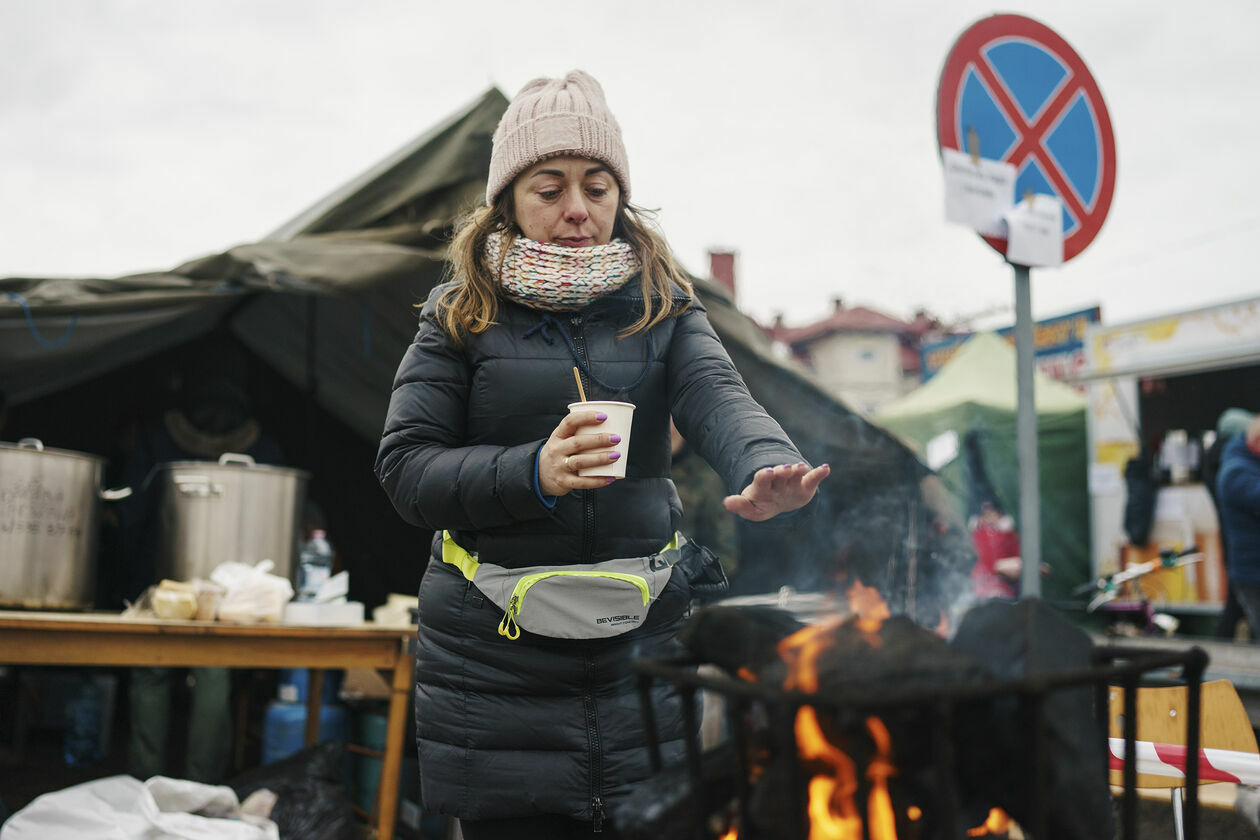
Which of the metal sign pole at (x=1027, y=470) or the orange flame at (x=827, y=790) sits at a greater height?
the metal sign pole at (x=1027, y=470)

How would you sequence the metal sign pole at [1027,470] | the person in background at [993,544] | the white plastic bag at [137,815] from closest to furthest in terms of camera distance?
the metal sign pole at [1027,470], the white plastic bag at [137,815], the person in background at [993,544]

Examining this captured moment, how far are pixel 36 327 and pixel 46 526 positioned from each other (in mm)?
1006

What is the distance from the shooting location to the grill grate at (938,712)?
91 centimetres

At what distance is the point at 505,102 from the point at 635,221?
9.87 ft

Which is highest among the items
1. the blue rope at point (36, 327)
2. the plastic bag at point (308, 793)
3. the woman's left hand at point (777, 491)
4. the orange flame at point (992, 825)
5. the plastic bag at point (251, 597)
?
the blue rope at point (36, 327)

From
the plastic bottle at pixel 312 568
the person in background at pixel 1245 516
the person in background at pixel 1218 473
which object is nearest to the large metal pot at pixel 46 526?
the plastic bottle at pixel 312 568

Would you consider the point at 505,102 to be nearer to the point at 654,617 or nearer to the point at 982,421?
the point at 654,617

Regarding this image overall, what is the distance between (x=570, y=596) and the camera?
1601 mm

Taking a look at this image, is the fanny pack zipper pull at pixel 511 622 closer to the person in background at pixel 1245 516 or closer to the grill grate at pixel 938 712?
the grill grate at pixel 938 712

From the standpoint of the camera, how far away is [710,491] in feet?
18.4

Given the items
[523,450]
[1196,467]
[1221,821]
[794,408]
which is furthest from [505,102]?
[1196,467]

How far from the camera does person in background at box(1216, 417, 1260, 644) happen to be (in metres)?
6.08

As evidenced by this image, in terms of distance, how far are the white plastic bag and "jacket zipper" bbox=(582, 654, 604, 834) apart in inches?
84.0

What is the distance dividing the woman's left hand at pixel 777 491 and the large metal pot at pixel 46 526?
11.3 feet
